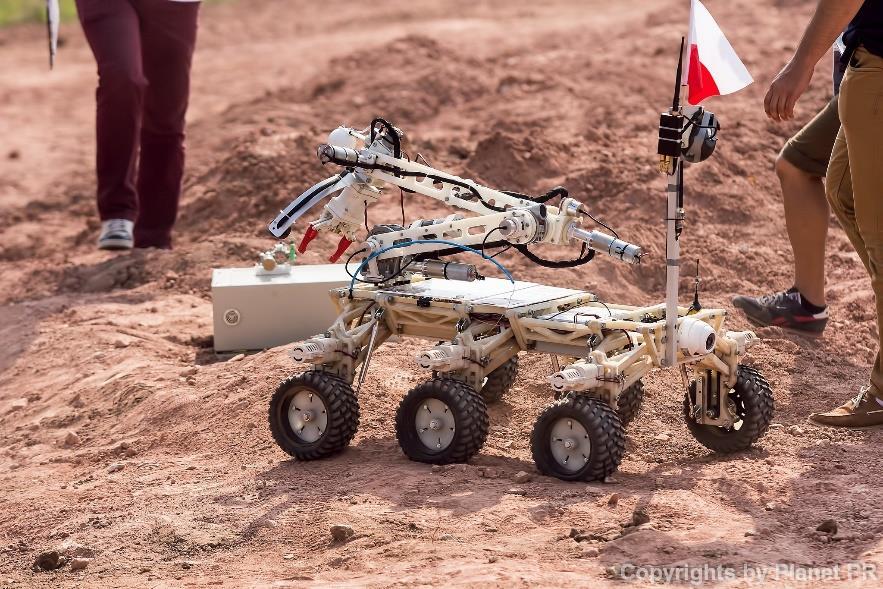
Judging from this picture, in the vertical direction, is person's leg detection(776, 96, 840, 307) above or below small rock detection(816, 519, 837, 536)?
above

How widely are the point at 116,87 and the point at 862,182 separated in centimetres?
445

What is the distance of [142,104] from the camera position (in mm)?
8094

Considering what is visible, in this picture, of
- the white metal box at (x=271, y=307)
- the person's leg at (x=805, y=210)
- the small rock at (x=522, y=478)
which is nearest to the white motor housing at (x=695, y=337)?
the small rock at (x=522, y=478)

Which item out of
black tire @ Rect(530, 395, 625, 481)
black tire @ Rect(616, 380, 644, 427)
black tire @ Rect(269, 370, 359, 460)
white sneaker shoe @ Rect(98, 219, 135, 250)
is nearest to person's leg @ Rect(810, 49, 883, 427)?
black tire @ Rect(616, 380, 644, 427)

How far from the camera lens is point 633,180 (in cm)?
816

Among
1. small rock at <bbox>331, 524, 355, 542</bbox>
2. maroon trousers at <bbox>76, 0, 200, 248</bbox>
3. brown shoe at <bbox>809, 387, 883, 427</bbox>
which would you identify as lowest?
small rock at <bbox>331, 524, 355, 542</bbox>

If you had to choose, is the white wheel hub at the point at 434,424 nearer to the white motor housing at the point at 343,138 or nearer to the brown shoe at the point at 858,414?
the white motor housing at the point at 343,138

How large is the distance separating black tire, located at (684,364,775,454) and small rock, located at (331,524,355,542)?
1360 millimetres

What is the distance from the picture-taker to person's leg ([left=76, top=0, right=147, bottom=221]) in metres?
7.88

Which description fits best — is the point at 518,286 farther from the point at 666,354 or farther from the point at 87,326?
the point at 87,326

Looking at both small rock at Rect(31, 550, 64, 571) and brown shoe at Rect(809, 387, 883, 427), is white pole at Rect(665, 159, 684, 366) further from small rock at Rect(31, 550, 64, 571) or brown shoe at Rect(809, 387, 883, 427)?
small rock at Rect(31, 550, 64, 571)

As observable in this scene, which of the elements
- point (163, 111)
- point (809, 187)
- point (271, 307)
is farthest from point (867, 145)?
point (163, 111)

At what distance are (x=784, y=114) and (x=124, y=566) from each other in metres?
2.66

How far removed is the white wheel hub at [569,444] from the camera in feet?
15.1
